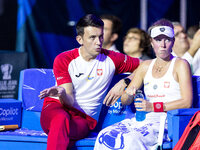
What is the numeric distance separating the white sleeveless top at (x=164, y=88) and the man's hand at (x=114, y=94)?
0.29m

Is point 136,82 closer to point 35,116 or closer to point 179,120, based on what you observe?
point 179,120

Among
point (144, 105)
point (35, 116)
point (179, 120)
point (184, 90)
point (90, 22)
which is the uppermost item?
point (90, 22)

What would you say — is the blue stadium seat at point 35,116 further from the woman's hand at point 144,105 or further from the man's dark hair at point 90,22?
the man's dark hair at point 90,22

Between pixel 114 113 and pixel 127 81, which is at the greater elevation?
pixel 127 81

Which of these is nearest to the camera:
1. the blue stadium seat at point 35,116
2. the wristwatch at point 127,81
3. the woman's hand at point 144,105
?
the woman's hand at point 144,105

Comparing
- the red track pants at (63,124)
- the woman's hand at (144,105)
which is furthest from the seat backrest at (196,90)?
the red track pants at (63,124)

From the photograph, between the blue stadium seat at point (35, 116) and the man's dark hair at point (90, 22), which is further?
the man's dark hair at point (90, 22)

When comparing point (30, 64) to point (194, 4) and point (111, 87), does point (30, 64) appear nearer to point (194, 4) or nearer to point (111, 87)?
point (111, 87)

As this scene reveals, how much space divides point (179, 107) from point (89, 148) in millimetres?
947

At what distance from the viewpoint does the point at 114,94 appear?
4.05 meters

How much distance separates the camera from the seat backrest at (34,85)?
14.6ft

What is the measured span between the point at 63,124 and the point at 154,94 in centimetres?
95

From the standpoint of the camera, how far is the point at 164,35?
3865 mm

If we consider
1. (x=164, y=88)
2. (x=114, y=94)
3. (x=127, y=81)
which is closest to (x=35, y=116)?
(x=114, y=94)
